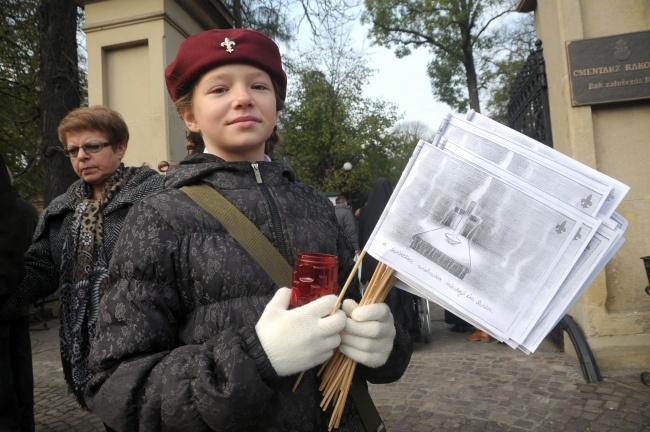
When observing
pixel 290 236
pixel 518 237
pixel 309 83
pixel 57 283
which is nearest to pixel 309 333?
pixel 290 236

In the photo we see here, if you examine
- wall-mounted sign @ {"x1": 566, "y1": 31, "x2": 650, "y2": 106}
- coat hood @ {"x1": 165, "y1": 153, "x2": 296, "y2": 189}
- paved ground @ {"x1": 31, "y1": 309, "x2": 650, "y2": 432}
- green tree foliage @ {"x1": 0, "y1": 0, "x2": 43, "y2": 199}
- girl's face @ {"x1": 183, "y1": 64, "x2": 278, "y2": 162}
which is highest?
green tree foliage @ {"x1": 0, "y1": 0, "x2": 43, "y2": 199}

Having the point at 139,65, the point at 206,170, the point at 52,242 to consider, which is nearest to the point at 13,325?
the point at 52,242

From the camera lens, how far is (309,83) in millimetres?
29281

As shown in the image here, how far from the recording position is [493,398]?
4191 mm

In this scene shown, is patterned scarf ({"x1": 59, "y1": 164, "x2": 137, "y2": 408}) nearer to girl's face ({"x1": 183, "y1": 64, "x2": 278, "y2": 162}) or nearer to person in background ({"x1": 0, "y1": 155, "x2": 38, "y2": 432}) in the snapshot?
person in background ({"x1": 0, "y1": 155, "x2": 38, "y2": 432})

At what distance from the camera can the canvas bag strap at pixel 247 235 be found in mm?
1342

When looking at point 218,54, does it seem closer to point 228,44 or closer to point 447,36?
point 228,44

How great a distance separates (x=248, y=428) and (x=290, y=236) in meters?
0.53

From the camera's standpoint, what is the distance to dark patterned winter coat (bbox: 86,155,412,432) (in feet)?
3.67

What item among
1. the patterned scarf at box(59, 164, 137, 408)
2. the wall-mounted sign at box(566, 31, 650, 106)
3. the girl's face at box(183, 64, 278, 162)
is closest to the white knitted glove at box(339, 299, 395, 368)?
the girl's face at box(183, 64, 278, 162)

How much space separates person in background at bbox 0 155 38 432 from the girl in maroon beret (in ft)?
4.87

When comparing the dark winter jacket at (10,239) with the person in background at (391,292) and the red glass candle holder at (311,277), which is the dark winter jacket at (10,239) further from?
the person in background at (391,292)

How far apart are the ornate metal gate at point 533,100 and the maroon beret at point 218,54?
484 cm

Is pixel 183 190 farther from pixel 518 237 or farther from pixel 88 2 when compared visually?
pixel 88 2
